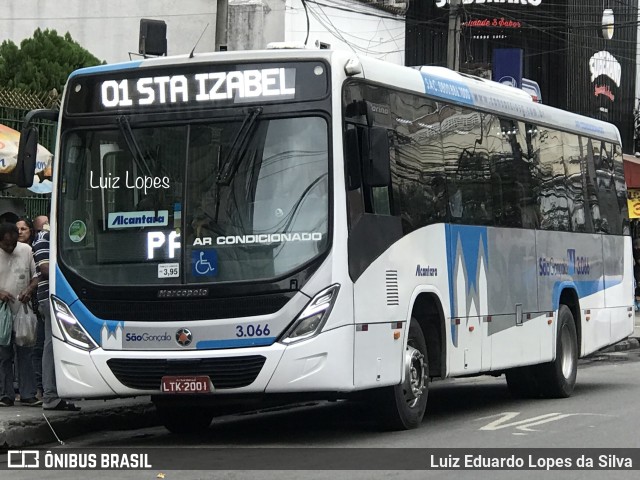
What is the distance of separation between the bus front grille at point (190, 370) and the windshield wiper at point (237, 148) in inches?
56.9


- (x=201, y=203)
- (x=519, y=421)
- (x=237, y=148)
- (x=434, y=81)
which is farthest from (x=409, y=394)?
(x=434, y=81)

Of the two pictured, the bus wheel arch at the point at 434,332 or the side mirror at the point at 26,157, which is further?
the bus wheel arch at the point at 434,332

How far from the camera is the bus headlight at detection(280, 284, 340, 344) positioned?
10359mm

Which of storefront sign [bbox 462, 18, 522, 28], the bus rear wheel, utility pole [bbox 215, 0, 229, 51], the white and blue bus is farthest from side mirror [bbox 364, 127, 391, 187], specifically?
storefront sign [bbox 462, 18, 522, 28]

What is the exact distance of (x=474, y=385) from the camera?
17.8 metres

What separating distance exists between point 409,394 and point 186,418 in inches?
85.5

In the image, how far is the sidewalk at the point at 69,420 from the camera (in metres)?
11.1

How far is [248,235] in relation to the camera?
34.4 ft

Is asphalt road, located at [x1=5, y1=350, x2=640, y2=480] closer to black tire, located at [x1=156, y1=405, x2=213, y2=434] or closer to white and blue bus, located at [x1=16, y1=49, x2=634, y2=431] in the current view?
black tire, located at [x1=156, y1=405, x2=213, y2=434]

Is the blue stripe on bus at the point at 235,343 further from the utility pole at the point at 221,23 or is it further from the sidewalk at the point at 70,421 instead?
Answer: the utility pole at the point at 221,23

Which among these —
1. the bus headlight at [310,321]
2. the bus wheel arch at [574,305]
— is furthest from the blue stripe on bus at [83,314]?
the bus wheel arch at [574,305]

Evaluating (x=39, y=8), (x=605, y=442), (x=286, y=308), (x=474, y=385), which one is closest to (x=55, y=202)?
(x=286, y=308)

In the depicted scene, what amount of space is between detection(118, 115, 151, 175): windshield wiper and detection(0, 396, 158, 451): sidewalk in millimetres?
2472

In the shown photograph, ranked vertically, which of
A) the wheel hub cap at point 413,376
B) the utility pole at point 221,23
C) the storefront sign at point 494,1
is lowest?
the wheel hub cap at point 413,376
